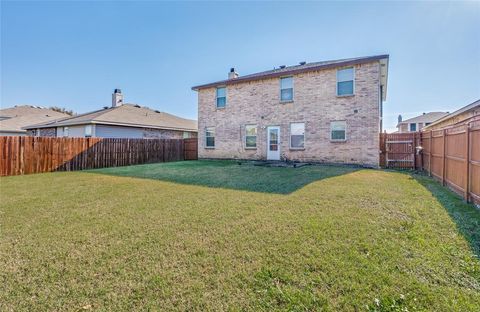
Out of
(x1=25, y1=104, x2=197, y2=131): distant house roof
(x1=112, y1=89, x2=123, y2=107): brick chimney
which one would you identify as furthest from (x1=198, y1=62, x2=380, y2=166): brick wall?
(x1=112, y1=89, x2=123, y2=107): brick chimney

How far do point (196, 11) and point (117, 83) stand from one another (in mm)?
16274

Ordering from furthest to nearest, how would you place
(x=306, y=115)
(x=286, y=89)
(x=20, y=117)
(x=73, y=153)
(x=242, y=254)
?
(x=20, y=117)
(x=286, y=89)
(x=306, y=115)
(x=73, y=153)
(x=242, y=254)

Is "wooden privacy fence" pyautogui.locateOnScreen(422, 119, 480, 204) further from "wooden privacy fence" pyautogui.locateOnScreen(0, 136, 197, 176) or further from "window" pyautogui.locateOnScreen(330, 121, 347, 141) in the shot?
"wooden privacy fence" pyautogui.locateOnScreen(0, 136, 197, 176)

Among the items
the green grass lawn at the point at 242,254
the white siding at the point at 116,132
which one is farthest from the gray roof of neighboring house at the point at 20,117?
the green grass lawn at the point at 242,254

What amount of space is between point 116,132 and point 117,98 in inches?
243

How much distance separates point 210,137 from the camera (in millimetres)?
17188

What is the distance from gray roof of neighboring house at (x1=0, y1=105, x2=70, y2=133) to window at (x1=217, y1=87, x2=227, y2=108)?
18.9 metres

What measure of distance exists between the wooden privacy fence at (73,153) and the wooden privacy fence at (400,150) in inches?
571

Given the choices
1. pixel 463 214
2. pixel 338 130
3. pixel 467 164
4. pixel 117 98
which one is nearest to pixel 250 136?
pixel 338 130

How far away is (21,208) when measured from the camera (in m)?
5.12

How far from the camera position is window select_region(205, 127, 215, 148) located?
17031 mm

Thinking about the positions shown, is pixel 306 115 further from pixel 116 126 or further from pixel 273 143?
pixel 116 126

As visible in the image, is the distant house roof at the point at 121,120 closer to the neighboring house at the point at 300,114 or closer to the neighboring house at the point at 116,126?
the neighboring house at the point at 116,126

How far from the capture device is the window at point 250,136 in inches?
601
